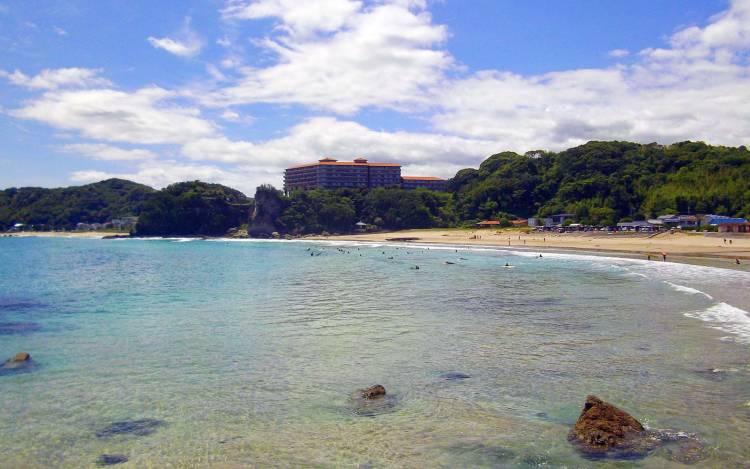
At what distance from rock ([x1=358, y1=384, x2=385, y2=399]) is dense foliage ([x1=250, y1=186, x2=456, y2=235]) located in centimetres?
11374

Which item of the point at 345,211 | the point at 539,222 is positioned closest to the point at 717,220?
the point at 539,222

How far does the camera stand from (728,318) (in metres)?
20.7

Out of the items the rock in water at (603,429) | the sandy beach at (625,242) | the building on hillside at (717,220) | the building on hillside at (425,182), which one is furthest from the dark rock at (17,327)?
the building on hillside at (425,182)

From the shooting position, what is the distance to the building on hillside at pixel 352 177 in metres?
167

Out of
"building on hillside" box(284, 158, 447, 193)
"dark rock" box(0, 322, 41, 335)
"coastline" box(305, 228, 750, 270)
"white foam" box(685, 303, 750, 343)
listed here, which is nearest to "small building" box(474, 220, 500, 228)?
"coastline" box(305, 228, 750, 270)

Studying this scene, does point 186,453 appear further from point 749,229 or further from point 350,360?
point 749,229

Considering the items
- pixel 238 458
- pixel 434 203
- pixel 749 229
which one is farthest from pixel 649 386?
pixel 434 203

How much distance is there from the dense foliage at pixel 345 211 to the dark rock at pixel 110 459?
385 ft

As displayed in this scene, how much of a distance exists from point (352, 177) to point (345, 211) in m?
40.0

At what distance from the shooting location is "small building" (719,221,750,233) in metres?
68.8

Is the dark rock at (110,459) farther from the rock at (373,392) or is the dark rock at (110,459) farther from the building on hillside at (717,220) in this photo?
the building on hillside at (717,220)

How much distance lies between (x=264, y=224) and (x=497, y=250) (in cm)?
7430

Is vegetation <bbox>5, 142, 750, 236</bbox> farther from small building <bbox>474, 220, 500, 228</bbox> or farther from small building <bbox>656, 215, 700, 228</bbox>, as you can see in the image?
small building <bbox>656, 215, 700, 228</bbox>

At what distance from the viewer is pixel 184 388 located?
1336 cm
